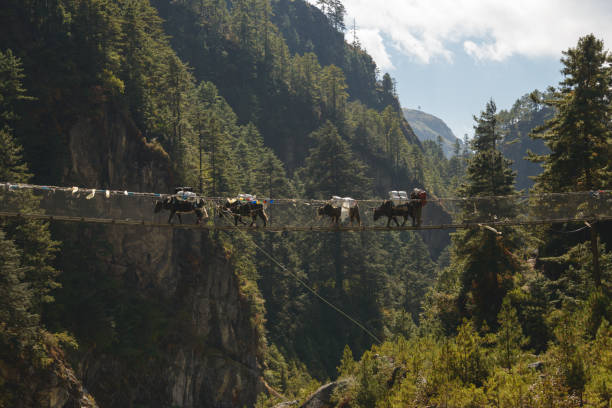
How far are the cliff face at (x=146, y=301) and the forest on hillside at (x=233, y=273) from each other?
0.40ft

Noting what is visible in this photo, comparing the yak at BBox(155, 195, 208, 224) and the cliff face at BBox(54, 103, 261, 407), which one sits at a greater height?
the yak at BBox(155, 195, 208, 224)

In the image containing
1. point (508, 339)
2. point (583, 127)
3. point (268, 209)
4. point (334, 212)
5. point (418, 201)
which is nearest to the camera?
point (508, 339)

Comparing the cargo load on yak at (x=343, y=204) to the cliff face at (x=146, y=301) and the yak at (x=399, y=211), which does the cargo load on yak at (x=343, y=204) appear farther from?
the cliff face at (x=146, y=301)

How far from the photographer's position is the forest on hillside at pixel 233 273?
1641 cm

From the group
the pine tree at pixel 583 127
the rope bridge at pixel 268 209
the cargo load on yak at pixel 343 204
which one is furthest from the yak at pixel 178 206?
the pine tree at pixel 583 127

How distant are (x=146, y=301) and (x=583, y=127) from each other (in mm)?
25941

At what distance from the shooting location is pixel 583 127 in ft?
→ 60.8

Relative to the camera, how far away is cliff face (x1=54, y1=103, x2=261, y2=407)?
25156 millimetres

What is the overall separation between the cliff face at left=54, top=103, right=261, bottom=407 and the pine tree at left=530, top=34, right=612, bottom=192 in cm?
2408

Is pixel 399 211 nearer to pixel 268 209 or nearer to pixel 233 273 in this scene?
pixel 268 209

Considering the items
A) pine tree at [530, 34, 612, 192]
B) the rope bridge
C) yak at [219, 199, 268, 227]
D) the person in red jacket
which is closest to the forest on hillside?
pine tree at [530, 34, 612, 192]

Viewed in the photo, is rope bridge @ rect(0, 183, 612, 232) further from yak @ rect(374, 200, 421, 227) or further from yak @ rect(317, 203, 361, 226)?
yak @ rect(374, 200, 421, 227)

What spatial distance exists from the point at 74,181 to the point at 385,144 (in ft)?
213

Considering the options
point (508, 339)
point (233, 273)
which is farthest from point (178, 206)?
point (233, 273)
